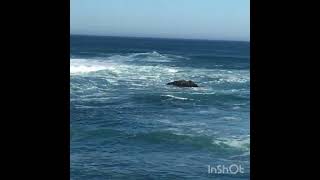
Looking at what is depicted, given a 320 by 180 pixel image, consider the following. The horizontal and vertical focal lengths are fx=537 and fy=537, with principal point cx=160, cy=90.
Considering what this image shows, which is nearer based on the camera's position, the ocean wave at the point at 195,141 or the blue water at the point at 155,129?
the blue water at the point at 155,129

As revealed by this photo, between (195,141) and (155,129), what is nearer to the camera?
(195,141)

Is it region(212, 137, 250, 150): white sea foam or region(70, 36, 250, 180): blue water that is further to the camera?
region(212, 137, 250, 150): white sea foam

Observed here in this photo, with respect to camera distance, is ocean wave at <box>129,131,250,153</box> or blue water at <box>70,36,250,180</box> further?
ocean wave at <box>129,131,250,153</box>

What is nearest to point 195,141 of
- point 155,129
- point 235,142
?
point 235,142

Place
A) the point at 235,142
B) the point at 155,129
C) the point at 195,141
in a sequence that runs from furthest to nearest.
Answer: the point at 155,129 → the point at 195,141 → the point at 235,142

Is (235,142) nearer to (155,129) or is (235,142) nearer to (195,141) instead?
(195,141)

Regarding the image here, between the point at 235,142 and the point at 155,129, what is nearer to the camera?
the point at 235,142

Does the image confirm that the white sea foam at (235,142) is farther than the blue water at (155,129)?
Yes

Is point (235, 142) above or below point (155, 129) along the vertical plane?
below

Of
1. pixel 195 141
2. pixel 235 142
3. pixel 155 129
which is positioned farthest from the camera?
pixel 155 129
